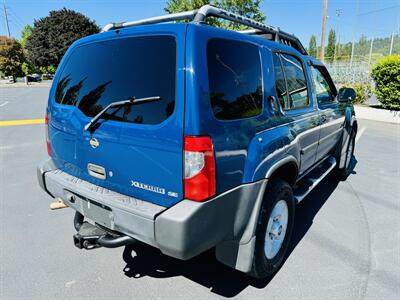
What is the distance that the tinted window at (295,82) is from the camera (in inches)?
117

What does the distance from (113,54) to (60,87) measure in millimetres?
840

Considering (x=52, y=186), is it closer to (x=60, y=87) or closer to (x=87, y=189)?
(x=87, y=189)

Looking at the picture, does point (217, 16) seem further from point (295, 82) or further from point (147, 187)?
point (147, 187)

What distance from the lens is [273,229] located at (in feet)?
8.80

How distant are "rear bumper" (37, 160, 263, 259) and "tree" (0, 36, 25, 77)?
50925mm

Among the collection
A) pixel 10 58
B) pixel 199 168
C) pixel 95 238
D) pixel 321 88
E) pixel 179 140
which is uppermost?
pixel 10 58

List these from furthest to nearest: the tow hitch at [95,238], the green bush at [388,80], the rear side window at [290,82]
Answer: the green bush at [388,80], the rear side window at [290,82], the tow hitch at [95,238]

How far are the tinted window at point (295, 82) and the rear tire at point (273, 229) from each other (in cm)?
88

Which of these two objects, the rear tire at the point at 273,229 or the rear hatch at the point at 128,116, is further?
the rear tire at the point at 273,229

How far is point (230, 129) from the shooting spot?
6.63 feet

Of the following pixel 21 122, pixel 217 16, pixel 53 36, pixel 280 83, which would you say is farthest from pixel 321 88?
pixel 53 36

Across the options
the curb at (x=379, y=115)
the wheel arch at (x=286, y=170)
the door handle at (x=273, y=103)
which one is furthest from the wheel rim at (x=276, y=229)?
the curb at (x=379, y=115)

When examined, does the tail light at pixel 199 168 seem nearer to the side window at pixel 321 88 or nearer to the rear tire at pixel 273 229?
the rear tire at pixel 273 229

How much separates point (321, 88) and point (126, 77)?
2879mm
